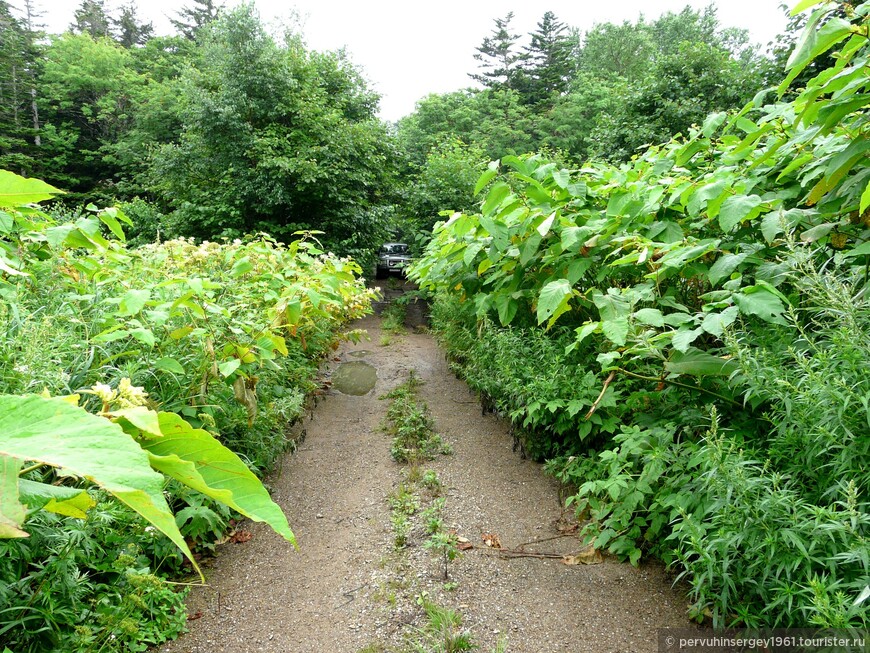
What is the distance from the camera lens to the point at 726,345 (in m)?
1.75

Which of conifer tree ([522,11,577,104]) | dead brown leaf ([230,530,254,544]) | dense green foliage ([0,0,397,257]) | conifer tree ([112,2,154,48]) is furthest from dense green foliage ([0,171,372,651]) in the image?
conifer tree ([112,2,154,48])

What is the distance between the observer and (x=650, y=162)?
3.25m

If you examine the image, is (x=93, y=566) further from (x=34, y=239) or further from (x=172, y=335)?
(x=34, y=239)

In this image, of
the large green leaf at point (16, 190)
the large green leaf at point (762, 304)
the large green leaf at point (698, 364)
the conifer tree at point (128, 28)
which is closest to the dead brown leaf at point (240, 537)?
the large green leaf at point (698, 364)

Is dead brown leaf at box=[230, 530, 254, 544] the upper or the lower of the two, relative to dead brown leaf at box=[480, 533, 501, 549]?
lower

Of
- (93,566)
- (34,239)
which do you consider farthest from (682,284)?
(34,239)

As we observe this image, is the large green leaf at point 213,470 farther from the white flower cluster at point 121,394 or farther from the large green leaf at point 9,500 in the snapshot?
the white flower cluster at point 121,394

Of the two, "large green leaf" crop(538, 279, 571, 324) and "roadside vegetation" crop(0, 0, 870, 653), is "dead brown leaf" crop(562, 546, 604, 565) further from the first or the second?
"large green leaf" crop(538, 279, 571, 324)

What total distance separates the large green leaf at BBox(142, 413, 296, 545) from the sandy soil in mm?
1818

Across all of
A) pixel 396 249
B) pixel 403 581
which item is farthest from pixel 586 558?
pixel 396 249

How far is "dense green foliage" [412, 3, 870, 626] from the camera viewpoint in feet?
Answer: 4.77

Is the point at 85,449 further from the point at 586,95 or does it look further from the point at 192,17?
the point at 192,17

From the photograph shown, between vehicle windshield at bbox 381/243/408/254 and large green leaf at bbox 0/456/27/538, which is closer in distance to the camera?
large green leaf at bbox 0/456/27/538

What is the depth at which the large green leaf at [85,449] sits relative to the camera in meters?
0.35
